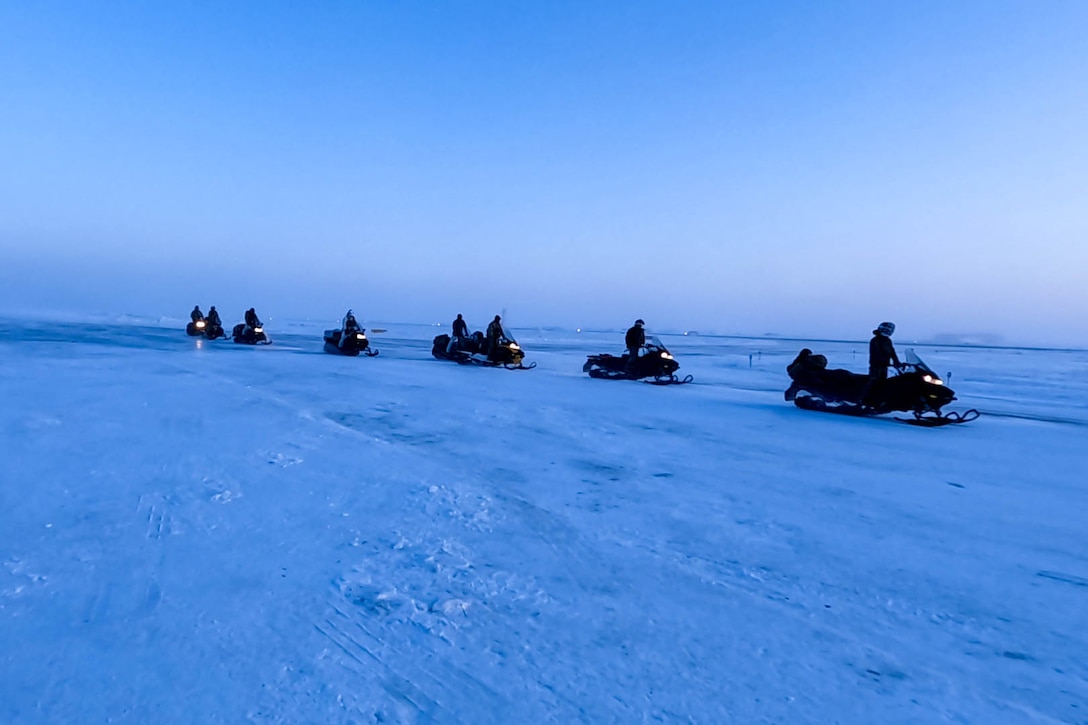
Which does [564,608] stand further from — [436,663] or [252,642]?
[252,642]

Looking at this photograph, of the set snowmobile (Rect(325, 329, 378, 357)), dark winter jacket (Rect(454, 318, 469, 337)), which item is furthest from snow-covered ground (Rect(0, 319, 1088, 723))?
snowmobile (Rect(325, 329, 378, 357))

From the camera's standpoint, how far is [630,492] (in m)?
4.88

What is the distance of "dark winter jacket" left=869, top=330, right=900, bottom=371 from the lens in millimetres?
9320

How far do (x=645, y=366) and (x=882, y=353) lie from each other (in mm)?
6227

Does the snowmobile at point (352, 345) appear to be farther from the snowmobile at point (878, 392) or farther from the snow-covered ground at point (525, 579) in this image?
the snowmobile at point (878, 392)

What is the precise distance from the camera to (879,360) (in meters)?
9.41

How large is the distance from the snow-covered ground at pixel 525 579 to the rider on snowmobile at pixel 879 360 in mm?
2578

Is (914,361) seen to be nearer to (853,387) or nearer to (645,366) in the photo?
(853,387)

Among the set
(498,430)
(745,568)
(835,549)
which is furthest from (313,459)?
(835,549)

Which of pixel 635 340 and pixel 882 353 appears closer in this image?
pixel 882 353

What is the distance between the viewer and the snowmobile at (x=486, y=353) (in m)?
18.2

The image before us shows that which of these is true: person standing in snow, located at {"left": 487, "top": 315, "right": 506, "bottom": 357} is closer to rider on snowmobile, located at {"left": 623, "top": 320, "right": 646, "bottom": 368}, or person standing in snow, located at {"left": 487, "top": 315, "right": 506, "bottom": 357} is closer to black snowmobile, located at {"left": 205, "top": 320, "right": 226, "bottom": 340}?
rider on snowmobile, located at {"left": 623, "top": 320, "right": 646, "bottom": 368}

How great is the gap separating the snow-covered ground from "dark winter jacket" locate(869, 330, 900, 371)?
2575mm

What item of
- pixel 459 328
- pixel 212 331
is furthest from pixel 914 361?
pixel 212 331
